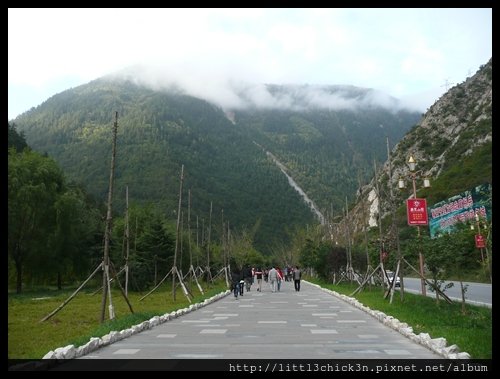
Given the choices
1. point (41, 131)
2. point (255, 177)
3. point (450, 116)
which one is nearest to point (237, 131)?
point (255, 177)

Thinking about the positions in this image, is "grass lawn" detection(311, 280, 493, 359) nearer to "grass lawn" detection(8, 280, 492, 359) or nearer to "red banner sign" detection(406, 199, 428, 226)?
"grass lawn" detection(8, 280, 492, 359)

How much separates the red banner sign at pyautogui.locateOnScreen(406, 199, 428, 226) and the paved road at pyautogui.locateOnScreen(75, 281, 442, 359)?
310 cm

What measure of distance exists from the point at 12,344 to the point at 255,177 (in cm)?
11395

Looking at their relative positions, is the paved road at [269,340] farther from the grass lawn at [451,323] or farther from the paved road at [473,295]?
the paved road at [473,295]

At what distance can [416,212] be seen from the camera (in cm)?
1558

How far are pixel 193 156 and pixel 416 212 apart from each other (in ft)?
333

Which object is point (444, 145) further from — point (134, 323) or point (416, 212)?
point (134, 323)

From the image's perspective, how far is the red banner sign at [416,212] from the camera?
1548cm

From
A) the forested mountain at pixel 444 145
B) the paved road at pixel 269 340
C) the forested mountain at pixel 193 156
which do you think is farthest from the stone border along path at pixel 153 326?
the forested mountain at pixel 444 145

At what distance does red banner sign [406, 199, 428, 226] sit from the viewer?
15477 mm

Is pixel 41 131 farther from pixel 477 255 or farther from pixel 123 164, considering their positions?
pixel 477 255

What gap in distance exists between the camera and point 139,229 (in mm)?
42125

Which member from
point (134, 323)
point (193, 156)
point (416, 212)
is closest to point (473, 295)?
point (416, 212)

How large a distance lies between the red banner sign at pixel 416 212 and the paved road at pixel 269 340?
3.10 metres
